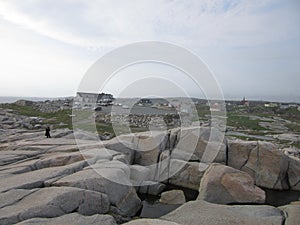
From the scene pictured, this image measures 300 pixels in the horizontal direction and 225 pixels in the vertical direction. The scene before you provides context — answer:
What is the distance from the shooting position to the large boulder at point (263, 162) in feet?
58.3

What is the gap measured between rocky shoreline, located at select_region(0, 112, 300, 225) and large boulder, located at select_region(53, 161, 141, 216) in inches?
1.6

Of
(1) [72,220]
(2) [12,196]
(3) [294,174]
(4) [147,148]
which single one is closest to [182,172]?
(4) [147,148]

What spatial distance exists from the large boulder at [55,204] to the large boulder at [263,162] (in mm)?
11416

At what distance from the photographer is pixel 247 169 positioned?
18.5 metres

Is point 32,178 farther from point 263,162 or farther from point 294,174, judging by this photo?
point 294,174

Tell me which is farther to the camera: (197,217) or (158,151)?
(158,151)

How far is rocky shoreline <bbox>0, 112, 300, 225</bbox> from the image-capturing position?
956cm

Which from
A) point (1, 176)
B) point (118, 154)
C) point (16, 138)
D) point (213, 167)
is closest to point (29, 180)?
point (1, 176)

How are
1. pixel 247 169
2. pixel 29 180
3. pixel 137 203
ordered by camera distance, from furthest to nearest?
pixel 247 169, pixel 137 203, pixel 29 180

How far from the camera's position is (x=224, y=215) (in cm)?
1016

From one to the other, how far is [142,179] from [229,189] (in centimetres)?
509

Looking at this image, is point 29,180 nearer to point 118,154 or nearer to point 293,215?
point 118,154

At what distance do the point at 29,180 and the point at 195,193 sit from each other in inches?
382

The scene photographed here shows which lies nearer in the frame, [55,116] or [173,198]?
Answer: [173,198]
